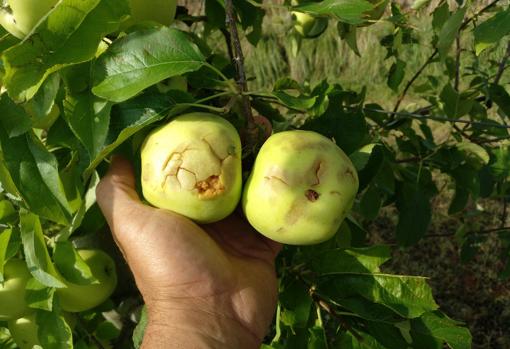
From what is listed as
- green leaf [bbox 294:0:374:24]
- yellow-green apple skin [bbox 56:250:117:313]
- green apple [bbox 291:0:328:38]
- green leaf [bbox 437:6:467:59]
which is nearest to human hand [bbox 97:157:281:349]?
yellow-green apple skin [bbox 56:250:117:313]

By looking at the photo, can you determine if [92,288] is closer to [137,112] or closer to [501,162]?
[137,112]

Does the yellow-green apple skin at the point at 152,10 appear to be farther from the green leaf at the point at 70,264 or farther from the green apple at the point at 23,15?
the green leaf at the point at 70,264

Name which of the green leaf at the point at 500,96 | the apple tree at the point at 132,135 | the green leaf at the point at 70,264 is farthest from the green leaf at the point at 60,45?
the green leaf at the point at 500,96

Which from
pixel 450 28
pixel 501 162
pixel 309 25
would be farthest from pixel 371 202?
pixel 450 28

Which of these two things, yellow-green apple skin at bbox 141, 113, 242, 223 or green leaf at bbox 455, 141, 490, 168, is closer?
yellow-green apple skin at bbox 141, 113, 242, 223

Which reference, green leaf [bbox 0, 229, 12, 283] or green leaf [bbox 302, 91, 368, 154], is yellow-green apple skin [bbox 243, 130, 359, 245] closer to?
green leaf [bbox 302, 91, 368, 154]
